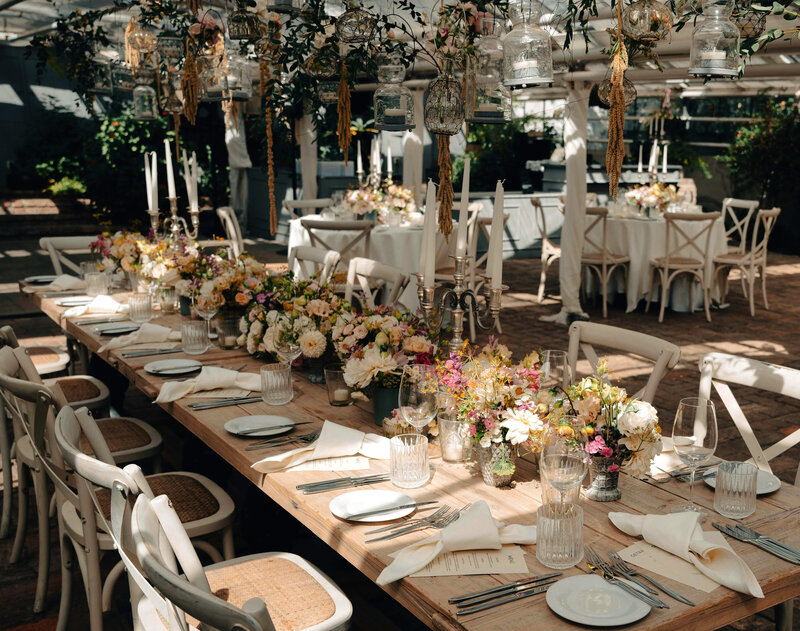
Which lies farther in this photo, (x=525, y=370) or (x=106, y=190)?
(x=106, y=190)

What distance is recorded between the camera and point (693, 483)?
2.03 metres

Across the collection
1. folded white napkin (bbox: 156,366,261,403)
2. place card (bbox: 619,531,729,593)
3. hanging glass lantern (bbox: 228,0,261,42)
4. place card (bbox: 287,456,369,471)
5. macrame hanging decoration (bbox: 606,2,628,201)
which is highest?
hanging glass lantern (bbox: 228,0,261,42)

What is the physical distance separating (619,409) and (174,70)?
12.6 ft

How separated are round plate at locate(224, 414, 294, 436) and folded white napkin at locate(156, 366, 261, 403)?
376 mm

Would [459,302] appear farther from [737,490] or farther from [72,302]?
[72,302]

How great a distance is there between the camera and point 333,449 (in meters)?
2.29

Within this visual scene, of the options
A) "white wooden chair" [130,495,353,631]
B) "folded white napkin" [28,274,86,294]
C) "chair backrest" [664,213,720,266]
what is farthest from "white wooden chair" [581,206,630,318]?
"white wooden chair" [130,495,353,631]

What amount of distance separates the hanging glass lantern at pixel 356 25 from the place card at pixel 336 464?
1.74m

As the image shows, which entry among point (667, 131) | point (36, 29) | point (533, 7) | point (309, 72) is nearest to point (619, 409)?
point (533, 7)

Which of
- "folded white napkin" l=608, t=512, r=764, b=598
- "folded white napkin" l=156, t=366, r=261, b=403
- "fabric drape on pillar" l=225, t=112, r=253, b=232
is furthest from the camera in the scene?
"fabric drape on pillar" l=225, t=112, r=253, b=232

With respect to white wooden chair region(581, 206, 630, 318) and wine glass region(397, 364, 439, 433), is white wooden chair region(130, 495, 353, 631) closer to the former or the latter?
wine glass region(397, 364, 439, 433)

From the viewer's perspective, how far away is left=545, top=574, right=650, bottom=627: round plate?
1.47 m

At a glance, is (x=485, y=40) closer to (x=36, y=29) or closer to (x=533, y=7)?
(x=533, y=7)

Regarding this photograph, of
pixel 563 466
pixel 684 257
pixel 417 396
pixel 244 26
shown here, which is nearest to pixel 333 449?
pixel 417 396
